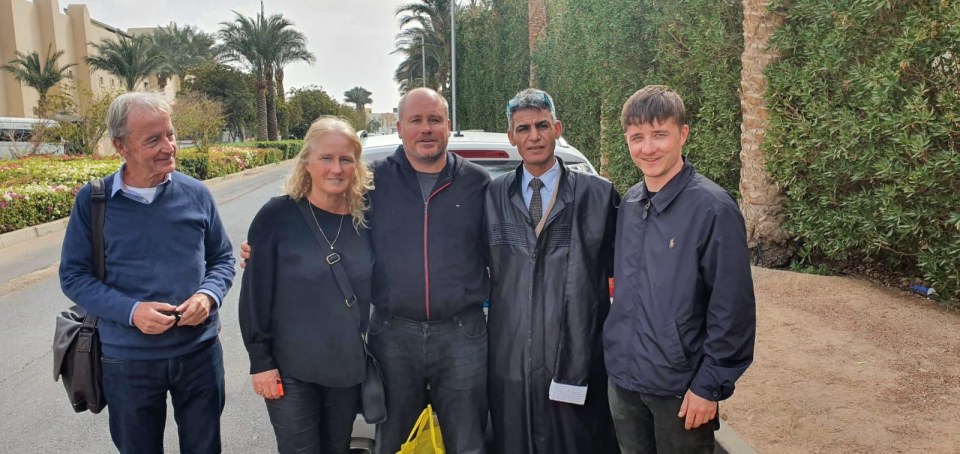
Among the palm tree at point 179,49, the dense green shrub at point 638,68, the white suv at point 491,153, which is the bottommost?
the white suv at point 491,153

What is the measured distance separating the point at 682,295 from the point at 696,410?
41 cm

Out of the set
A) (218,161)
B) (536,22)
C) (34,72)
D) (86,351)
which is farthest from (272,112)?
(86,351)

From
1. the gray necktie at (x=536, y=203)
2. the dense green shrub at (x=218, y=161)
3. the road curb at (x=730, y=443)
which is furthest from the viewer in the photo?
the dense green shrub at (x=218, y=161)

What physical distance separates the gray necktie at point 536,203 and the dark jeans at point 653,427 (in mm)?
769

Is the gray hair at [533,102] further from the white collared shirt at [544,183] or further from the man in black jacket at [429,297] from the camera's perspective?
the man in black jacket at [429,297]

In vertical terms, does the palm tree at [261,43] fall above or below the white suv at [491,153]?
above

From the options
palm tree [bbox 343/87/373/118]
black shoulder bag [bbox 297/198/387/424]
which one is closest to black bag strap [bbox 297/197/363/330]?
black shoulder bag [bbox 297/198/387/424]

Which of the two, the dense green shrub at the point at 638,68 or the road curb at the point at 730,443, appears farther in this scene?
the dense green shrub at the point at 638,68

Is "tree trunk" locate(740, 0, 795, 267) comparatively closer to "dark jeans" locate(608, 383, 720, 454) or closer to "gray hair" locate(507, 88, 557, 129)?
"gray hair" locate(507, 88, 557, 129)

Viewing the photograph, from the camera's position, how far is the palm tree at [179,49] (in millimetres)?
54844

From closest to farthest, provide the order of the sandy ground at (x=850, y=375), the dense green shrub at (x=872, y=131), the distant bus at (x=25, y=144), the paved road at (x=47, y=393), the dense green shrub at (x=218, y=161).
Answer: the sandy ground at (x=850, y=375) → the paved road at (x=47, y=393) → the dense green shrub at (x=872, y=131) → the dense green shrub at (x=218, y=161) → the distant bus at (x=25, y=144)

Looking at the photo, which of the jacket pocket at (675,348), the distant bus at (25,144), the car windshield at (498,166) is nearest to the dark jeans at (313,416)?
the jacket pocket at (675,348)

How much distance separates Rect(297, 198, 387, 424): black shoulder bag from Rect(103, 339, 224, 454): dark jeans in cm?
65

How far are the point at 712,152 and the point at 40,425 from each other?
787 cm
